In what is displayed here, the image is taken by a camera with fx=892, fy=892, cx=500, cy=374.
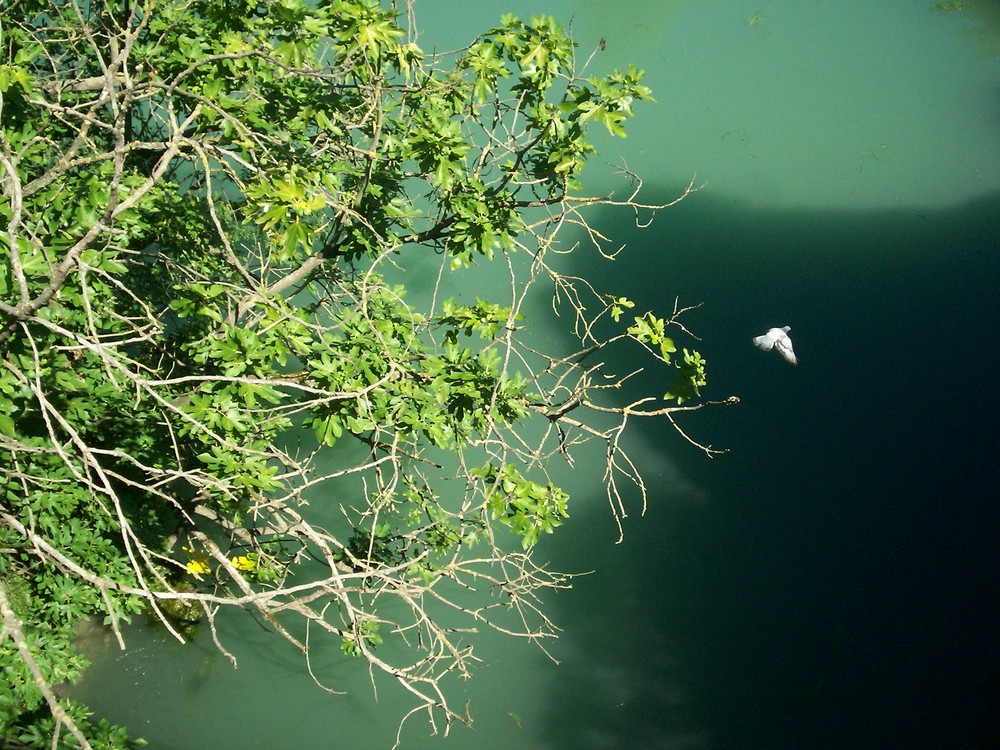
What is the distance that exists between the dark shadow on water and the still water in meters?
0.01

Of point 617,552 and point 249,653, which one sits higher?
point 617,552

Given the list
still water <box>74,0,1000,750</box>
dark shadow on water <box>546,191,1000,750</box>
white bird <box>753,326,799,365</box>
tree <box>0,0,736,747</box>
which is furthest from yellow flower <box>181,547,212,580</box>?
white bird <box>753,326,799,365</box>

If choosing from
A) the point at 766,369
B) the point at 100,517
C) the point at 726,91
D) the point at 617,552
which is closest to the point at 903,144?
the point at 726,91

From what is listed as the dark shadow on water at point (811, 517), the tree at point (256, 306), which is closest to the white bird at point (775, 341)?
the dark shadow on water at point (811, 517)

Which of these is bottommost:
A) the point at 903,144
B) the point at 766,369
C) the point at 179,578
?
the point at 179,578

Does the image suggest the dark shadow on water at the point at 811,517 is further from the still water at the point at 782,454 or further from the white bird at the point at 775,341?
the white bird at the point at 775,341

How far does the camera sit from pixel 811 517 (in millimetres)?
4898

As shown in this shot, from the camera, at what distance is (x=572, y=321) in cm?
557

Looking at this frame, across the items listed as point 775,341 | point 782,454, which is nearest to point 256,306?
point 775,341

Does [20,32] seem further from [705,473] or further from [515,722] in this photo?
[705,473]

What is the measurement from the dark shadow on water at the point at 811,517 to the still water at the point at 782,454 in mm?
14

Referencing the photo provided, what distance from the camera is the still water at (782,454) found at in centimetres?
416

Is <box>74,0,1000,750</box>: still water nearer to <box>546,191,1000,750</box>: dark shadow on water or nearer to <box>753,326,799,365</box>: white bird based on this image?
<box>546,191,1000,750</box>: dark shadow on water

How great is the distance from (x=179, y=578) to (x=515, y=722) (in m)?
1.71
